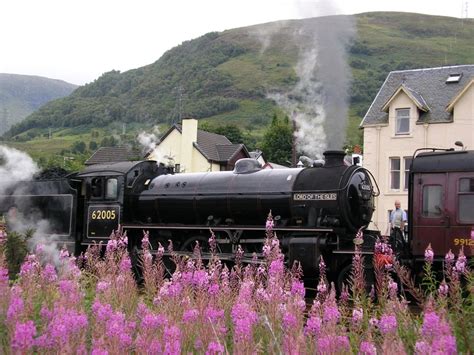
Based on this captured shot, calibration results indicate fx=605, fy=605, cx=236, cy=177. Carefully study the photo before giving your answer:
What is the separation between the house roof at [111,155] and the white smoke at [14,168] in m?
36.4

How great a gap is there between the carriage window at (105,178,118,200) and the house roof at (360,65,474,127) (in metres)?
19.8

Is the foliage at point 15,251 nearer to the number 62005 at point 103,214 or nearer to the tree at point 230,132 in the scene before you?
the number 62005 at point 103,214

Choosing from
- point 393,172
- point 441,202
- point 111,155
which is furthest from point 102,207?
point 111,155

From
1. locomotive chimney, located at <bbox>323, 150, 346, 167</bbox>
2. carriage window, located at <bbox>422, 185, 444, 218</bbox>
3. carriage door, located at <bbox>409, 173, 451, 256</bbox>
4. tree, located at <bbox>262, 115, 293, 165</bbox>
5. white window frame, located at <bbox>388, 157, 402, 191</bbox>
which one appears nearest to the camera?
carriage door, located at <bbox>409, 173, 451, 256</bbox>

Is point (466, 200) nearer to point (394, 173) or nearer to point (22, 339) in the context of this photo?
point (22, 339)

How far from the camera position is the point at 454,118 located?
31.0m

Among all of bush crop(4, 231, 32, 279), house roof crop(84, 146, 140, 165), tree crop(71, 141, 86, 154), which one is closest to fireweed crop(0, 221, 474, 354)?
bush crop(4, 231, 32, 279)

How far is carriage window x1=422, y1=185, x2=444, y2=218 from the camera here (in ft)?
42.0

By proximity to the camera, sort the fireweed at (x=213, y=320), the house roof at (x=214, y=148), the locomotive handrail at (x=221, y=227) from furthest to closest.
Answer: the house roof at (x=214, y=148)
the locomotive handrail at (x=221, y=227)
the fireweed at (x=213, y=320)

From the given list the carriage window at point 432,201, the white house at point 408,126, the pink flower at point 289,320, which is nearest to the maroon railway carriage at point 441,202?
the carriage window at point 432,201

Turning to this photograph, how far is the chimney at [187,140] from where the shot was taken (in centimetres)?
4605

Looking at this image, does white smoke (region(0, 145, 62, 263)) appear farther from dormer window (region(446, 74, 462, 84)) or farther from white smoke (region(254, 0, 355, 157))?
dormer window (region(446, 74, 462, 84))

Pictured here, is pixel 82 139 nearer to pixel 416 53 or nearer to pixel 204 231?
pixel 416 53

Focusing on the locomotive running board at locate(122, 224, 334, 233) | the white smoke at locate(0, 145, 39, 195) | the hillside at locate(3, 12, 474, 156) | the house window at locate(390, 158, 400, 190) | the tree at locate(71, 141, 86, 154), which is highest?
the hillside at locate(3, 12, 474, 156)
